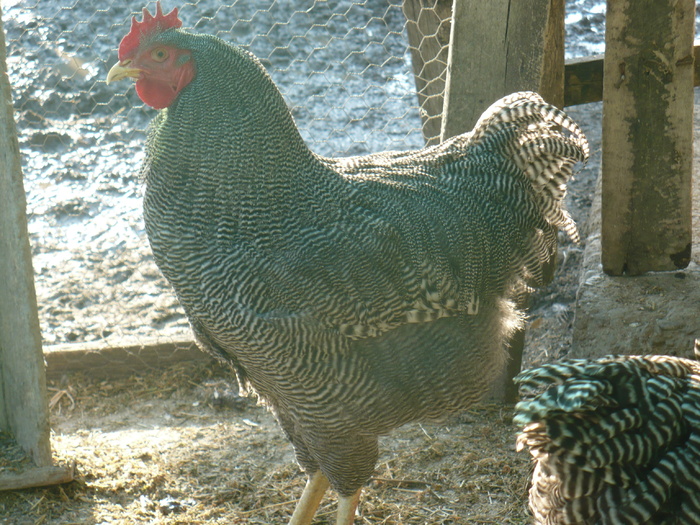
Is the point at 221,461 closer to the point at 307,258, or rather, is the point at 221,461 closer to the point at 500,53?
the point at 307,258

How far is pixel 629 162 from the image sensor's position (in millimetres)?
3398

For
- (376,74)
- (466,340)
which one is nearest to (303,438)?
(466,340)

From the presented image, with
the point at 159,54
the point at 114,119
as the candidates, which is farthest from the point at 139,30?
the point at 114,119

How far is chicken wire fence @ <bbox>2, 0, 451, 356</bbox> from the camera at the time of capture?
191 inches

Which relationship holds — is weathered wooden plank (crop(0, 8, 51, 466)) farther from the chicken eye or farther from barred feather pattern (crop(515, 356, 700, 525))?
barred feather pattern (crop(515, 356, 700, 525))

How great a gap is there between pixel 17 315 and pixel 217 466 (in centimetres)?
122

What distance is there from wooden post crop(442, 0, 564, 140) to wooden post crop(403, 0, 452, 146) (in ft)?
1.65

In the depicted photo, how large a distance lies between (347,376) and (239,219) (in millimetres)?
701

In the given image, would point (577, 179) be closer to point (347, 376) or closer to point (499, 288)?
point (499, 288)

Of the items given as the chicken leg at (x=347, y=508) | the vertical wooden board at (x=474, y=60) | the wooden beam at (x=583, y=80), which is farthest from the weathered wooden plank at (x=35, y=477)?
the wooden beam at (x=583, y=80)

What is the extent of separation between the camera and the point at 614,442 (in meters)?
2.01

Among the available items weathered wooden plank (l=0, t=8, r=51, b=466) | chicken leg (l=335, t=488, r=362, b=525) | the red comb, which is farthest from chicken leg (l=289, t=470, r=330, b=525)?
the red comb

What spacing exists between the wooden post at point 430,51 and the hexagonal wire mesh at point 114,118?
815mm

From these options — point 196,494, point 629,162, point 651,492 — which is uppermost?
point 629,162
